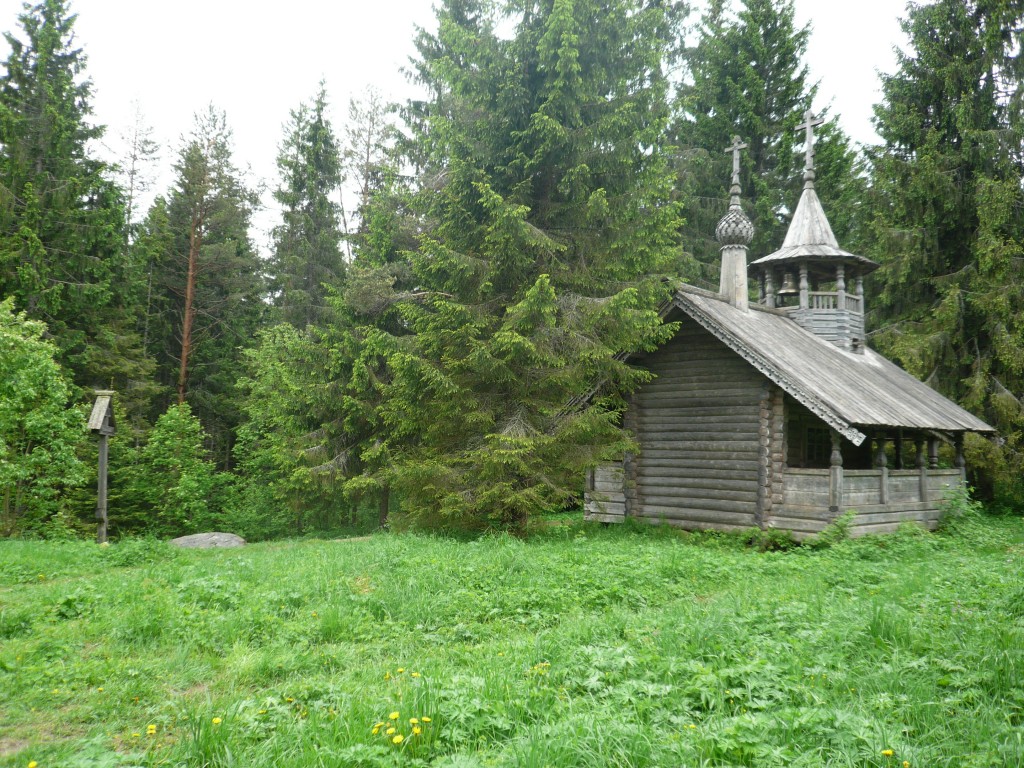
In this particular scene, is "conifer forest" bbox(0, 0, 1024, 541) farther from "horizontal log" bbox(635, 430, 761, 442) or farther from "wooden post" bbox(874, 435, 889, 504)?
"wooden post" bbox(874, 435, 889, 504)

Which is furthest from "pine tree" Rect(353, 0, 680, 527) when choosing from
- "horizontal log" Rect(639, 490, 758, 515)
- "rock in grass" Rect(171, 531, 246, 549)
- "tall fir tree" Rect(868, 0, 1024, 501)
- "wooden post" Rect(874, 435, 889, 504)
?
"tall fir tree" Rect(868, 0, 1024, 501)

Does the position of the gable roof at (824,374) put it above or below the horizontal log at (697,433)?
above

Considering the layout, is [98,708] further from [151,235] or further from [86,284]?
[151,235]

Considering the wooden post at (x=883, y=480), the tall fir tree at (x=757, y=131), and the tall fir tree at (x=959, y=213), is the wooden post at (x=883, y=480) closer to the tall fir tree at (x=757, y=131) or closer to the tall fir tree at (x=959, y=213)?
the tall fir tree at (x=959, y=213)

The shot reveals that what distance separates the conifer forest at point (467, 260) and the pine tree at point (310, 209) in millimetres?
120

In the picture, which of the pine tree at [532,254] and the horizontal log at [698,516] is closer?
the pine tree at [532,254]

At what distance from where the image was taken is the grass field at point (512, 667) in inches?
151

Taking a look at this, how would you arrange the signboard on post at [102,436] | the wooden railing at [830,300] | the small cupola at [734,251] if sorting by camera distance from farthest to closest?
1. the wooden railing at [830,300]
2. the small cupola at [734,251]
3. the signboard on post at [102,436]

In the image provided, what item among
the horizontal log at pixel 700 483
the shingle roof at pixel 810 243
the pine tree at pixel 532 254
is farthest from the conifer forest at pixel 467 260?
the shingle roof at pixel 810 243

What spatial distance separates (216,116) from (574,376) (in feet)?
83.4

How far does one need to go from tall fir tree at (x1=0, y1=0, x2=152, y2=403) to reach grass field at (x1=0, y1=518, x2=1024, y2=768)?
15741 millimetres

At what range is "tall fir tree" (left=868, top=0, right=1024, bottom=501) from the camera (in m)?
20.5

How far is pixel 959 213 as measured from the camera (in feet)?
72.7

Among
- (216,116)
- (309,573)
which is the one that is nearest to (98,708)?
(309,573)
